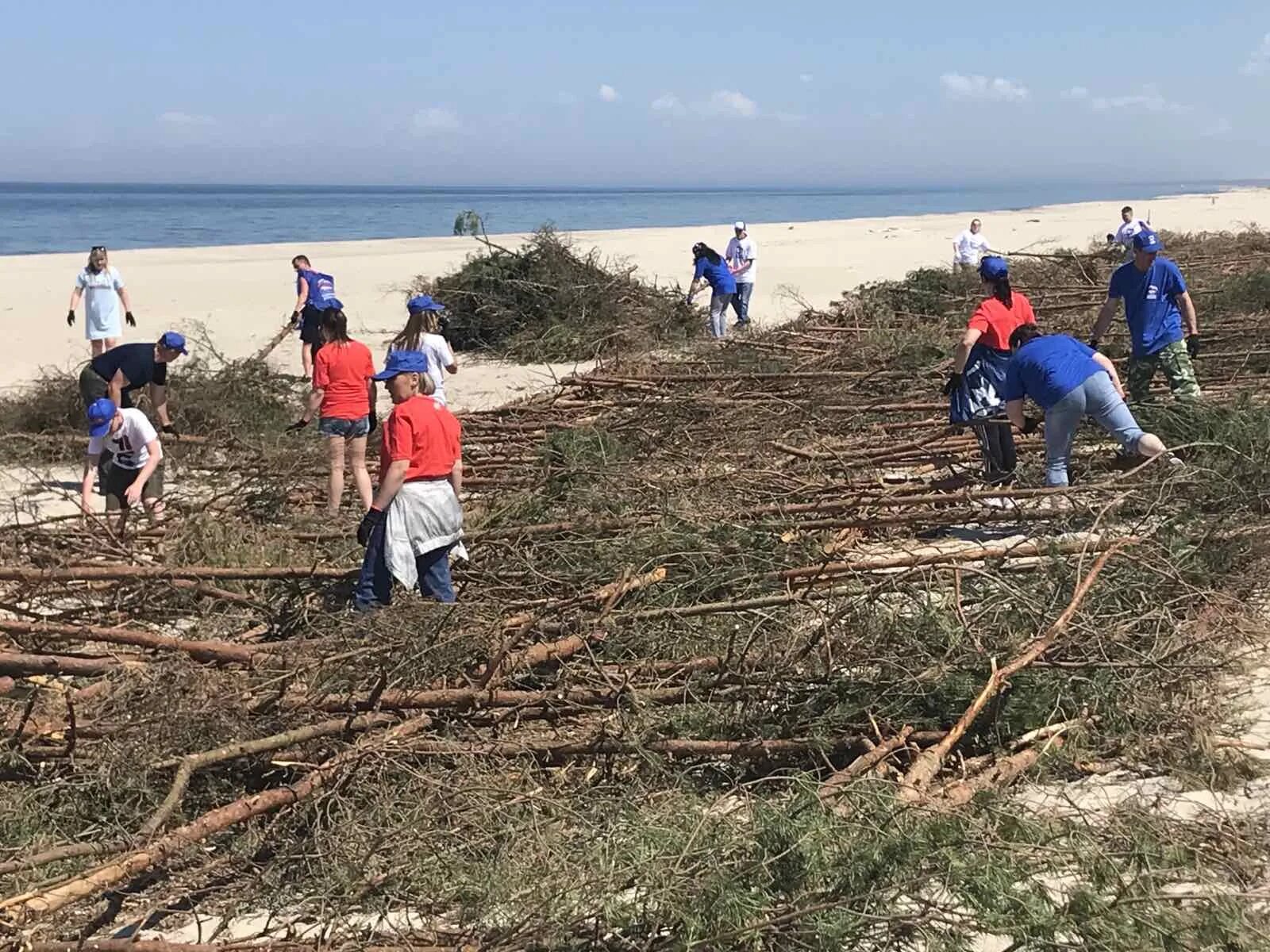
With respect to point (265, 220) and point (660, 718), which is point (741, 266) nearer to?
point (660, 718)

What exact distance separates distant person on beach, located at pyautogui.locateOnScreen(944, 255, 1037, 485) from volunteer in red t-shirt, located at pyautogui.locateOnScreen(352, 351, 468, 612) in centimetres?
319

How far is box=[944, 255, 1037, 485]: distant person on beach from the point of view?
21.8 ft

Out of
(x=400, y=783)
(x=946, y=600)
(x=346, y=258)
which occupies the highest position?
(x=346, y=258)

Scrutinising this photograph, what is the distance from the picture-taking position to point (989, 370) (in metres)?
6.82

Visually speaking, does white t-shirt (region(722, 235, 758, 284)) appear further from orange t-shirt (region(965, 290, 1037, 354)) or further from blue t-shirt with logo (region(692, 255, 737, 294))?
orange t-shirt (region(965, 290, 1037, 354))

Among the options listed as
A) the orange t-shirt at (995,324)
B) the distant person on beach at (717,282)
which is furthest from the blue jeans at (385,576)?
the distant person on beach at (717,282)

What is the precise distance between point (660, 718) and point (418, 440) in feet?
5.77

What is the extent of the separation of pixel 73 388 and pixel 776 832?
28.9 ft

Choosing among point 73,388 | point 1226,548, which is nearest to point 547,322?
point 73,388

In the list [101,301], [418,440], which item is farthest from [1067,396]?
[101,301]

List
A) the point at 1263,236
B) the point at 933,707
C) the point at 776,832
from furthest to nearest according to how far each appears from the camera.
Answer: the point at 1263,236
the point at 933,707
the point at 776,832

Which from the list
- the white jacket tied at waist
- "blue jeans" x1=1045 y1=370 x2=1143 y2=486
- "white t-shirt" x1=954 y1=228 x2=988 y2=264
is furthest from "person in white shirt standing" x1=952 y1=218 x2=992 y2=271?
the white jacket tied at waist

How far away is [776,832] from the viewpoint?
297 centimetres

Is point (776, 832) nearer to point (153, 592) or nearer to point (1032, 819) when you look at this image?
point (1032, 819)
